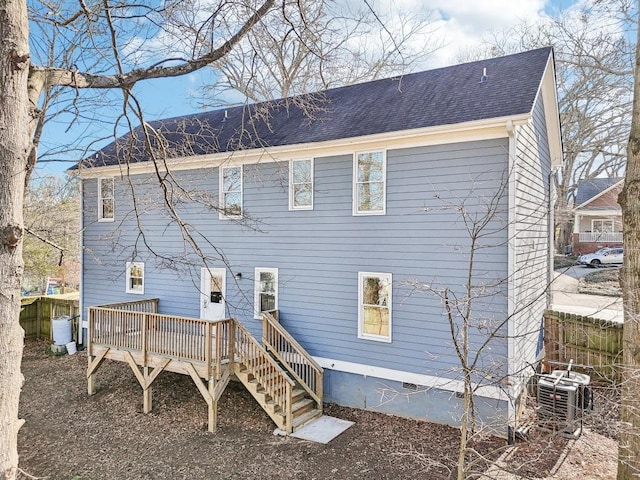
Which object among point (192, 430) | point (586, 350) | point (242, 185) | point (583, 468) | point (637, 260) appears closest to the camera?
point (637, 260)

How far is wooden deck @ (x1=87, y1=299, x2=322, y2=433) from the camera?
8070 millimetres

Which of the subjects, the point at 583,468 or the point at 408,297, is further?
the point at 408,297

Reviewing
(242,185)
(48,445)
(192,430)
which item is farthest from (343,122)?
(48,445)

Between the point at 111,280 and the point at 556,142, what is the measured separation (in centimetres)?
1324

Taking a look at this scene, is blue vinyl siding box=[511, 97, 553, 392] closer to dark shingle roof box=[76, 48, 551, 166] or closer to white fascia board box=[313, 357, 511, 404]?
white fascia board box=[313, 357, 511, 404]

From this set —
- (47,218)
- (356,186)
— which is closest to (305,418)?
(356,186)

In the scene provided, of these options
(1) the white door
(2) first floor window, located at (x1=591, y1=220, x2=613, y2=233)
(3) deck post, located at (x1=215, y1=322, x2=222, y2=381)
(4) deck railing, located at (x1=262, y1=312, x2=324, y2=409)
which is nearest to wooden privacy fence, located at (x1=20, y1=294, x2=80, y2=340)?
(1) the white door

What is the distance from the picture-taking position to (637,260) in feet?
17.5

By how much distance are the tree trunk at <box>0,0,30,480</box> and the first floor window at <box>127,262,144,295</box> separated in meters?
9.68

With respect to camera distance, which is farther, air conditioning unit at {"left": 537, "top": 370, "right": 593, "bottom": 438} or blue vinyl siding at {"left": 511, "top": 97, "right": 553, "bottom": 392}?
blue vinyl siding at {"left": 511, "top": 97, "right": 553, "bottom": 392}

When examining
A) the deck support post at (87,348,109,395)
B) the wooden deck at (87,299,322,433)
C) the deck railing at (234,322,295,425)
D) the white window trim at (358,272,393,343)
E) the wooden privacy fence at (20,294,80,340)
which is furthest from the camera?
the wooden privacy fence at (20,294,80,340)

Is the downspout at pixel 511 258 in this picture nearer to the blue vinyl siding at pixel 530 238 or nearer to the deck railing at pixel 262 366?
the blue vinyl siding at pixel 530 238

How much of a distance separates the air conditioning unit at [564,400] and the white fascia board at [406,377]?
63 cm

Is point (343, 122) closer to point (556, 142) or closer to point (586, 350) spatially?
point (556, 142)
